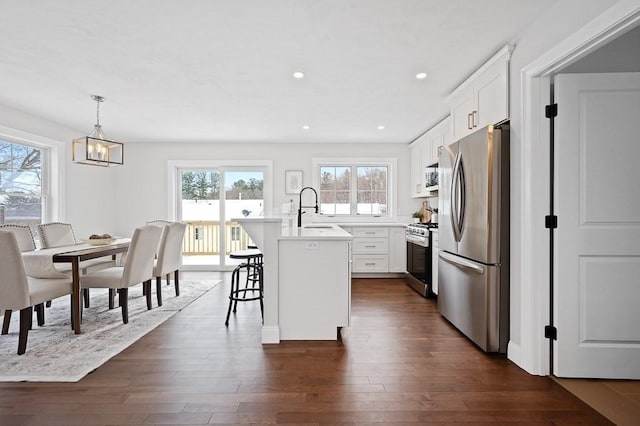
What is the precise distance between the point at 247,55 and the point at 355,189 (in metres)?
3.72

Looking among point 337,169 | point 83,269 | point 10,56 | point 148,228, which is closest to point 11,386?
point 148,228

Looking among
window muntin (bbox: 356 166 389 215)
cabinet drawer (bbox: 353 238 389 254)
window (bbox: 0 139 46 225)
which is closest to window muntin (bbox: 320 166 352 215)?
window muntin (bbox: 356 166 389 215)

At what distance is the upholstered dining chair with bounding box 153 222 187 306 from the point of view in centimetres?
401

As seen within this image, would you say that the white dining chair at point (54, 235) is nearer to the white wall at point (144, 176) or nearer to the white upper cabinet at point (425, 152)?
the white wall at point (144, 176)

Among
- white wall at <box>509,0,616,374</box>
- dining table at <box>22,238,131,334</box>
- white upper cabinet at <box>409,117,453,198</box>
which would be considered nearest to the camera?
white wall at <box>509,0,616,374</box>

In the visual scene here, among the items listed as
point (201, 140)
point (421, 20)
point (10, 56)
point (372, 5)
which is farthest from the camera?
point (201, 140)

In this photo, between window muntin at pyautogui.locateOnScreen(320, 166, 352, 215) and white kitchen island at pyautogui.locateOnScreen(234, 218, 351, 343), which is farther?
window muntin at pyautogui.locateOnScreen(320, 166, 352, 215)

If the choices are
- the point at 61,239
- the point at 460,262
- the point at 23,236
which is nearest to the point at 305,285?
the point at 460,262

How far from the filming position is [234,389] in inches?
82.2

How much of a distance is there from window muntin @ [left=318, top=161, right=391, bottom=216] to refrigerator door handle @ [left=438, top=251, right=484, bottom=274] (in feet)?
9.29

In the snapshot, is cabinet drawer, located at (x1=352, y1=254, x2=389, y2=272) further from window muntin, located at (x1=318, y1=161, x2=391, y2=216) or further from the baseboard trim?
the baseboard trim

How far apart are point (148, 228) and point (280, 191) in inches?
112

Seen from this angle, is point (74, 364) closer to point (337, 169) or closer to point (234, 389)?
point (234, 389)

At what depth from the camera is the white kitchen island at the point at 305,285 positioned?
2.87 meters
